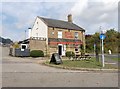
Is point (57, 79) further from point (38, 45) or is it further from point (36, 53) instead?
point (38, 45)

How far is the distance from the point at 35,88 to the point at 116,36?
189 ft

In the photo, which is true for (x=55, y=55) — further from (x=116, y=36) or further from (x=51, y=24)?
(x=116, y=36)

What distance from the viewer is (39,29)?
45250 millimetres

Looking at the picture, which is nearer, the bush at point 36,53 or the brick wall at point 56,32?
the bush at point 36,53

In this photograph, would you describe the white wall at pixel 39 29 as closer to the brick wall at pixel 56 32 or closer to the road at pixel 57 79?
the brick wall at pixel 56 32

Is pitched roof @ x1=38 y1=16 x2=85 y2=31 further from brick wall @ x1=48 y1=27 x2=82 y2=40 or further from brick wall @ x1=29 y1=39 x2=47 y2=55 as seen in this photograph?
brick wall @ x1=29 y1=39 x2=47 y2=55

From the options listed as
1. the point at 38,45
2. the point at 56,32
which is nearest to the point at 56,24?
the point at 56,32

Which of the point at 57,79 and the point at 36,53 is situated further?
the point at 36,53

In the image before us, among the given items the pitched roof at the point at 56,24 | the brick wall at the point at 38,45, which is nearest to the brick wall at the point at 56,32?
the pitched roof at the point at 56,24

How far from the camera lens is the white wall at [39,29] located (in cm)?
4292

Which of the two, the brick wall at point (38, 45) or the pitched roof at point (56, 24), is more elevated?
the pitched roof at point (56, 24)

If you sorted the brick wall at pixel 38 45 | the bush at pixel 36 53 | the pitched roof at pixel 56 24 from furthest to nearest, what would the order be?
the pitched roof at pixel 56 24
the brick wall at pixel 38 45
the bush at pixel 36 53

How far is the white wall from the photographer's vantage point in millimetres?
42922

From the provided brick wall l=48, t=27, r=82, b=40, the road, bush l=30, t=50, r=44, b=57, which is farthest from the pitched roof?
the road
